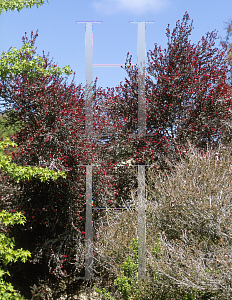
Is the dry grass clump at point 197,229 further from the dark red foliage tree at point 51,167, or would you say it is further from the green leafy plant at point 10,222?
the green leafy plant at point 10,222

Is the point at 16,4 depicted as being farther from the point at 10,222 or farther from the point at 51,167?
the point at 10,222

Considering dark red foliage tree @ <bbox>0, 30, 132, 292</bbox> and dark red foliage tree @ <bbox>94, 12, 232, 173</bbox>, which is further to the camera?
dark red foliage tree @ <bbox>94, 12, 232, 173</bbox>

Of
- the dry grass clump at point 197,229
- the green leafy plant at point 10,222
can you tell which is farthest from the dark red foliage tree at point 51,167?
the dry grass clump at point 197,229

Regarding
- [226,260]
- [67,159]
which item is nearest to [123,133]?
[67,159]

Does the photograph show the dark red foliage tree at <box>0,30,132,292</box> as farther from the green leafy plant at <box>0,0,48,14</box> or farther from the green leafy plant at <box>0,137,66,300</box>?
the green leafy plant at <box>0,0,48,14</box>

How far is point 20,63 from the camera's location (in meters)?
7.34

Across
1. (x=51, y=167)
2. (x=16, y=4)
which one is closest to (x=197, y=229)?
(x=51, y=167)

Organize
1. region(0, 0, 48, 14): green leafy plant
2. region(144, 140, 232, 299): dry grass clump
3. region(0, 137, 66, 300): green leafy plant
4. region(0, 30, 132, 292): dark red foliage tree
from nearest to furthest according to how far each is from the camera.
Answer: region(144, 140, 232, 299): dry grass clump → region(0, 137, 66, 300): green leafy plant → region(0, 30, 132, 292): dark red foliage tree → region(0, 0, 48, 14): green leafy plant

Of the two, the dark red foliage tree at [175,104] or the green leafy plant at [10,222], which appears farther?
the dark red foliage tree at [175,104]

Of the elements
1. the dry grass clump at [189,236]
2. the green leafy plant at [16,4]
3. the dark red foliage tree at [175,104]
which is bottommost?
the dry grass clump at [189,236]

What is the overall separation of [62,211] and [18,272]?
197 cm

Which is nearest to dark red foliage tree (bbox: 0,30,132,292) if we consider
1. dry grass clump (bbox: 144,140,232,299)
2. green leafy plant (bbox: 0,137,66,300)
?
green leafy plant (bbox: 0,137,66,300)

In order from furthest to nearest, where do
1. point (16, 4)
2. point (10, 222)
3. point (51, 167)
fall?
point (16, 4)
point (51, 167)
point (10, 222)

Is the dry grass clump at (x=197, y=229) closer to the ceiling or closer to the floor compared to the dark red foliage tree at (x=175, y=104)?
closer to the floor
